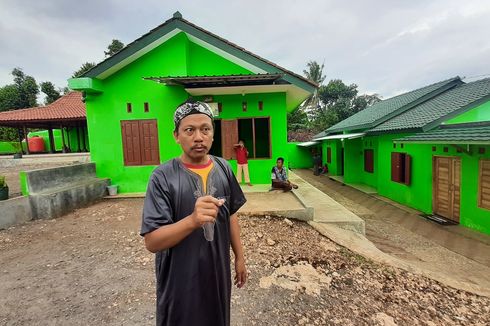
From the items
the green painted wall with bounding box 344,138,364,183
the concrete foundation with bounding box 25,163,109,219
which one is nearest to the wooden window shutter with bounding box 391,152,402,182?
the green painted wall with bounding box 344,138,364,183

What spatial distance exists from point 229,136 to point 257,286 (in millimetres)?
5353

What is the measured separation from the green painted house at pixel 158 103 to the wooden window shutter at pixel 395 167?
605 cm

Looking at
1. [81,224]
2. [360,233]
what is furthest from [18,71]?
[360,233]

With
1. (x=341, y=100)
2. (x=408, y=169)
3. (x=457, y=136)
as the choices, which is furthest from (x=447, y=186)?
(x=341, y=100)

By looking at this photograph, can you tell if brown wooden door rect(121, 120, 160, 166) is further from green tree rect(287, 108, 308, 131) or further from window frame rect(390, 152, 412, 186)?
green tree rect(287, 108, 308, 131)

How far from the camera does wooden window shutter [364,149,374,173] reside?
1413 centimetres

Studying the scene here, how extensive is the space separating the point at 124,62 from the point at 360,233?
8195 mm

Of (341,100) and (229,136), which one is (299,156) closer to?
(341,100)

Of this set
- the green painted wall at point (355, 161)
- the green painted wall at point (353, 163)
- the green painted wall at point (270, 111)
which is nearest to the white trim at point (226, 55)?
the green painted wall at point (270, 111)

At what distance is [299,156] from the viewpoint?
80.4 feet

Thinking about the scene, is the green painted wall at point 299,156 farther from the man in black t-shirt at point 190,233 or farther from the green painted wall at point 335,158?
the man in black t-shirt at point 190,233

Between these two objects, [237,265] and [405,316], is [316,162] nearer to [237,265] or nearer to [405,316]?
[405,316]

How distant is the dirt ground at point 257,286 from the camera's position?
3.09 metres

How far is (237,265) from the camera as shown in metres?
2.02
